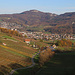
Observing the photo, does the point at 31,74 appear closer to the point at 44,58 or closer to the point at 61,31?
the point at 44,58

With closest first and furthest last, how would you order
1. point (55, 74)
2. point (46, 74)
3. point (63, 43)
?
point (55, 74) → point (46, 74) → point (63, 43)

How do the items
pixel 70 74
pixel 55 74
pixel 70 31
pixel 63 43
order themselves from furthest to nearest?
pixel 70 31, pixel 63 43, pixel 55 74, pixel 70 74

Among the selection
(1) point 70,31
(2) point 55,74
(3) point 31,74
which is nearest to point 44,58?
(3) point 31,74

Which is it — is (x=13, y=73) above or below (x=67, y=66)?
below

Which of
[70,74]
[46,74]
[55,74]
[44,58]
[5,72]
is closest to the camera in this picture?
[70,74]

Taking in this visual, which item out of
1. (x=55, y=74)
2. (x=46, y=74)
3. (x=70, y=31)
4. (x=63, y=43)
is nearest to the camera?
(x=55, y=74)

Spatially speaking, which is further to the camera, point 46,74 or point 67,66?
point 46,74

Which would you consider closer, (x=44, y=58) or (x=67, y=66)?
(x=67, y=66)

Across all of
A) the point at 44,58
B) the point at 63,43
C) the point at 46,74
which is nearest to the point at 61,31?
the point at 63,43

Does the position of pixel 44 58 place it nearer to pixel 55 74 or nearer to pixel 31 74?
pixel 31 74
